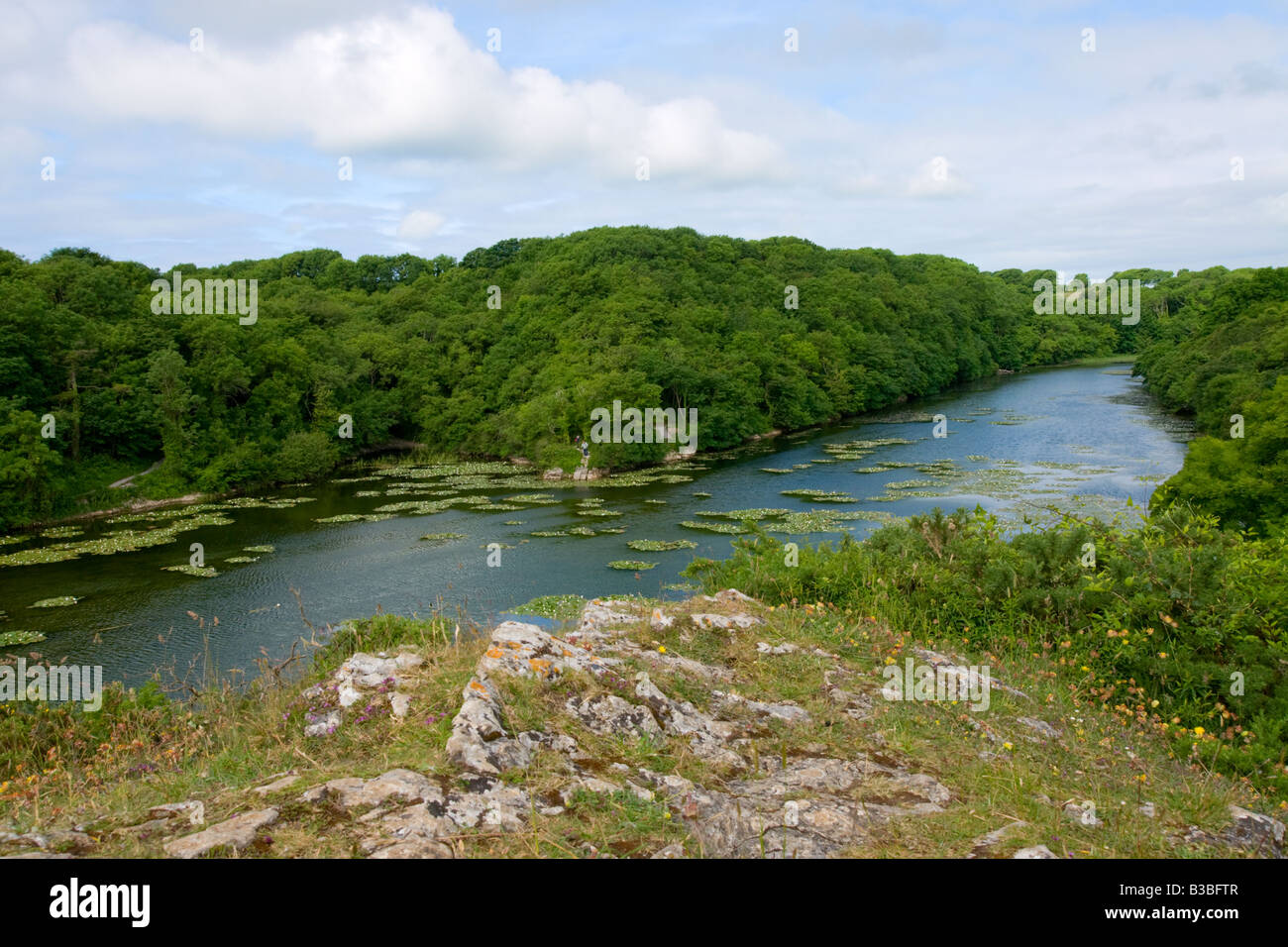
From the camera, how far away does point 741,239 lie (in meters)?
100

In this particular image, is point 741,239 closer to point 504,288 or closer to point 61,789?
point 504,288

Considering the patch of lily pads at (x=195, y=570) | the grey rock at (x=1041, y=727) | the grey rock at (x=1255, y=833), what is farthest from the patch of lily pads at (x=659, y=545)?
the grey rock at (x=1255, y=833)

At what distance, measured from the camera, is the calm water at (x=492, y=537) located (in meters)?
22.5

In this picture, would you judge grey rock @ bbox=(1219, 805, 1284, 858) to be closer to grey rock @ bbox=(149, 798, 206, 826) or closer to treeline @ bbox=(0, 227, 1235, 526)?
grey rock @ bbox=(149, 798, 206, 826)

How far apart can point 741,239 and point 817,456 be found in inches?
2335

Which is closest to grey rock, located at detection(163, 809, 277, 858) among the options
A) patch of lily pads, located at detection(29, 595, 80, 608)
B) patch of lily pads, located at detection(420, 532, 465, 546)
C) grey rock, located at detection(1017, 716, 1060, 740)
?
grey rock, located at detection(1017, 716, 1060, 740)

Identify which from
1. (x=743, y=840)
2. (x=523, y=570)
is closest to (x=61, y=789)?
(x=743, y=840)

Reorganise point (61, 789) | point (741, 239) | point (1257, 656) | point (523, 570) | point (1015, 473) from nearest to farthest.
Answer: point (61, 789)
point (1257, 656)
point (523, 570)
point (1015, 473)
point (741, 239)

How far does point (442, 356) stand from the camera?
66812mm

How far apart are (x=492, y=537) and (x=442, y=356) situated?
1524 inches

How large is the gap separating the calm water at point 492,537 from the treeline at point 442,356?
4753mm

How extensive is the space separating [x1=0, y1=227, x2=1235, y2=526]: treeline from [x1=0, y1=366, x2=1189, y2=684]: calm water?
4.75m

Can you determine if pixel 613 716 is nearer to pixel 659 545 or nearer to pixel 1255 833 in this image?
pixel 1255 833

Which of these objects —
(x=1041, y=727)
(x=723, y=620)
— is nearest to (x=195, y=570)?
(x=723, y=620)
